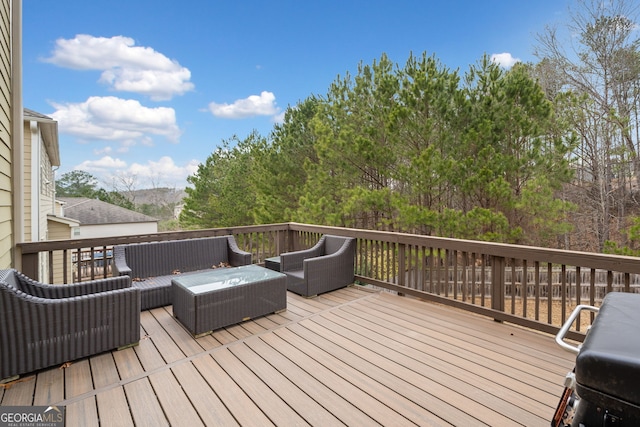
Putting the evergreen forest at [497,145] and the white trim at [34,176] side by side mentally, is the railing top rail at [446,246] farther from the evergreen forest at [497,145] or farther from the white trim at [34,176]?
the evergreen forest at [497,145]

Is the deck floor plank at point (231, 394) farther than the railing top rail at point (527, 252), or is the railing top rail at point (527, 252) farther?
the railing top rail at point (527, 252)

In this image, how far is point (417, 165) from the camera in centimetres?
804

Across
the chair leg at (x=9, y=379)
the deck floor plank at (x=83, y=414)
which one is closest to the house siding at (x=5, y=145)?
the chair leg at (x=9, y=379)

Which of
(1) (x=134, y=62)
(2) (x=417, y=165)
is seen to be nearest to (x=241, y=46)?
(1) (x=134, y=62)

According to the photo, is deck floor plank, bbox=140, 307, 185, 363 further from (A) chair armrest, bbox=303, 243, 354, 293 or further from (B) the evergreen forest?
(B) the evergreen forest

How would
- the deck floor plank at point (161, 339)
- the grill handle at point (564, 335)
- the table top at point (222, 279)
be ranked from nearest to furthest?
1. the grill handle at point (564, 335)
2. the deck floor plank at point (161, 339)
3. the table top at point (222, 279)

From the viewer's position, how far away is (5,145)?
3.11m

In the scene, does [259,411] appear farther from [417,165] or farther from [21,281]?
[417,165]

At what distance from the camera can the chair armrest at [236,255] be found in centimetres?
449

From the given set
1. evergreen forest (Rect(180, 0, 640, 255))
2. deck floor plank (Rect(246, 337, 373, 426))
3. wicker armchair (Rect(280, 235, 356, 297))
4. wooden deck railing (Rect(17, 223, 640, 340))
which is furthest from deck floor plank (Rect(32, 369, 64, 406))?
evergreen forest (Rect(180, 0, 640, 255))

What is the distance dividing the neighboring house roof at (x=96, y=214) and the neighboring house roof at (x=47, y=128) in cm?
1242

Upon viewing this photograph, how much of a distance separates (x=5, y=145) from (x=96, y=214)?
71.5 ft

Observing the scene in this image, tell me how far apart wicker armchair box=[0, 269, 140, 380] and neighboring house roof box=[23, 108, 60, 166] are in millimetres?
5186

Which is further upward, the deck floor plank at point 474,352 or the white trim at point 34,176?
the white trim at point 34,176
